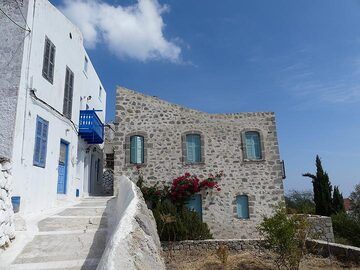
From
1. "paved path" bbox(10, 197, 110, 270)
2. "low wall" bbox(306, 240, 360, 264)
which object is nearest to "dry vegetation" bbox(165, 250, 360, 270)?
"low wall" bbox(306, 240, 360, 264)

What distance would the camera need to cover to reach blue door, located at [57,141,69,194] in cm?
1158

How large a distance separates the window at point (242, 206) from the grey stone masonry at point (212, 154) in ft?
0.51

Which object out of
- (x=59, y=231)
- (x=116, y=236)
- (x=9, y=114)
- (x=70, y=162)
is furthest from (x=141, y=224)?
(x=70, y=162)

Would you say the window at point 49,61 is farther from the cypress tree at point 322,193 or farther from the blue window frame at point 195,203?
the cypress tree at point 322,193

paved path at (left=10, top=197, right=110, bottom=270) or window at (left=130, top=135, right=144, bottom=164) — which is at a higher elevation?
window at (left=130, top=135, right=144, bottom=164)

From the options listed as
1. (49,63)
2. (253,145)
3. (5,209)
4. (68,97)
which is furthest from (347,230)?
(5,209)

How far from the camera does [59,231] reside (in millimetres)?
6434

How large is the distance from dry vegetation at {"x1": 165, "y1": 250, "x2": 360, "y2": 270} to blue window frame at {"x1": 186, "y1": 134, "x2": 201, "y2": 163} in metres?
6.30

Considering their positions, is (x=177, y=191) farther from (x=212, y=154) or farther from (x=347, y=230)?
(x=347, y=230)

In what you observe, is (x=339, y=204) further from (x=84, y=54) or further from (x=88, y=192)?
(x=84, y=54)

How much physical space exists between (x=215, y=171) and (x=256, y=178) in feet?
6.55

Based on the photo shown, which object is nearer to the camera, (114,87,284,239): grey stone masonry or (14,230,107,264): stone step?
(14,230,107,264): stone step

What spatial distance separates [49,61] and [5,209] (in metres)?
6.14

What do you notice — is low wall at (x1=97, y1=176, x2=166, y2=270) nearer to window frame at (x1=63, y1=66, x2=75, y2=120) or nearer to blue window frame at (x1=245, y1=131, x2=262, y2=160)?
window frame at (x1=63, y1=66, x2=75, y2=120)
